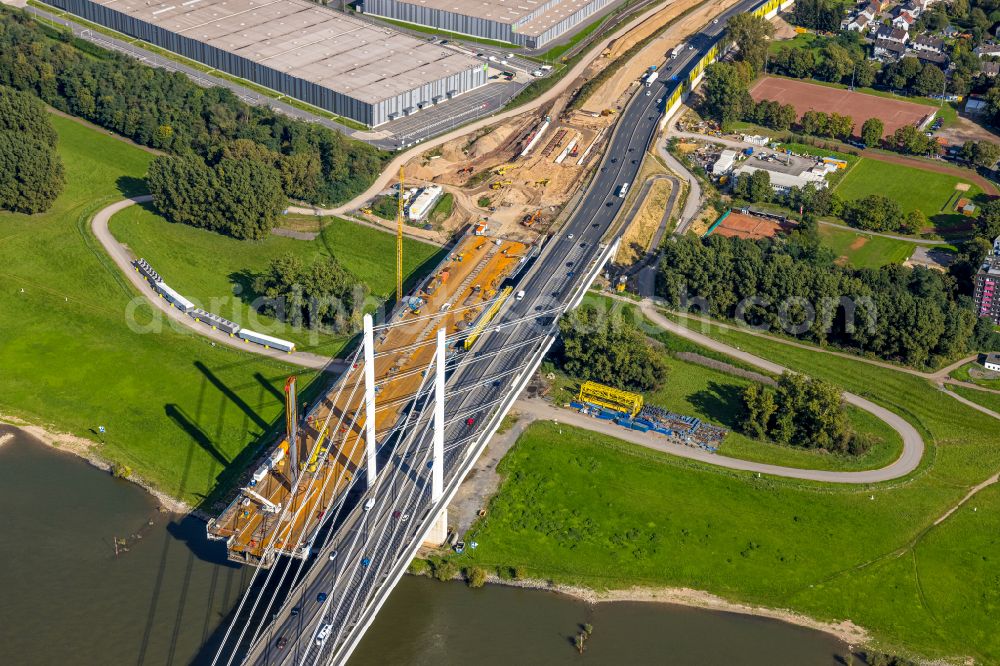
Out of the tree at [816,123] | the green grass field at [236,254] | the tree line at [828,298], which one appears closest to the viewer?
the tree line at [828,298]

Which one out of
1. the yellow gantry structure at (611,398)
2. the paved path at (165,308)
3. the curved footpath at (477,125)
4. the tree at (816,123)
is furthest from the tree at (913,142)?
the paved path at (165,308)

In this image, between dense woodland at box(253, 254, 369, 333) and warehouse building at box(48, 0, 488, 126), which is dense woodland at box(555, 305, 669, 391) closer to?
dense woodland at box(253, 254, 369, 333)

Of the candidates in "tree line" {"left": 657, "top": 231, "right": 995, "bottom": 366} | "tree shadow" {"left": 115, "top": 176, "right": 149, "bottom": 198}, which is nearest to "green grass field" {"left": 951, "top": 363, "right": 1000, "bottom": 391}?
"tree line" {"left": 657, "top": 231, "right": 995, "bottom": 366}

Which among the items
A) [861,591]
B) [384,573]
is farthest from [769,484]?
[384,573]

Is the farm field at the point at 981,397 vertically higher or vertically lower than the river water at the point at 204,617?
higher

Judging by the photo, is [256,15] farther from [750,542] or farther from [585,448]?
[750,542]

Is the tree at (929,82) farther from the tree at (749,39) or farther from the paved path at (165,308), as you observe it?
the paved path at (165,308)
